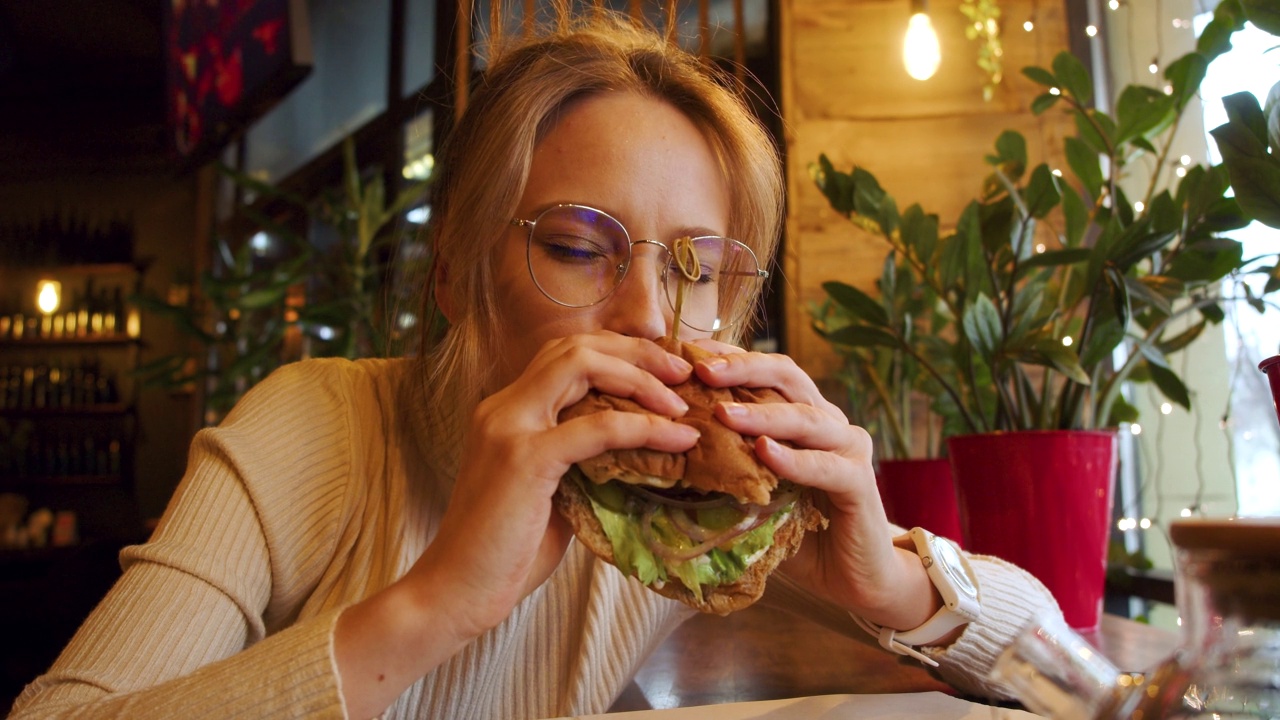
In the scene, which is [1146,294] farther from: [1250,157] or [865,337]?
[865,337]

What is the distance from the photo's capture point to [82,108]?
26.3 ft

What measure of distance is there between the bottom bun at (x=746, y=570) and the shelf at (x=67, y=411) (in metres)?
7.91

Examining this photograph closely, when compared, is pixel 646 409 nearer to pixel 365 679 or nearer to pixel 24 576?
pixel 365 679

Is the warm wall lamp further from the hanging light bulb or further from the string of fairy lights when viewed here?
the string of fairy lights

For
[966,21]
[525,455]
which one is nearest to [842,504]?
[525,455]

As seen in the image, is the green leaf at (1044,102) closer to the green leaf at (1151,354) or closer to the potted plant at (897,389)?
the potted plant at (897,389)

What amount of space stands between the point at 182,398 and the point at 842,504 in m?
7.97

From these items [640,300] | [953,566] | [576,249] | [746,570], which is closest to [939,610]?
[953,566]

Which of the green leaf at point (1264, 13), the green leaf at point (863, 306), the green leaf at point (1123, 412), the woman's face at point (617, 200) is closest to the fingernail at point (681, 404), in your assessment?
the woman's face at point (617, 200)

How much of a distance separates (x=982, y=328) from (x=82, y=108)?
9030 mm

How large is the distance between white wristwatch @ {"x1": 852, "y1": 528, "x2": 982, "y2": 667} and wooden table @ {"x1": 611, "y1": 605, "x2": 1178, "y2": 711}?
118mm

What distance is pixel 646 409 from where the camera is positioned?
34.7 inches

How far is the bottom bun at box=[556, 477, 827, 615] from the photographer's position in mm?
923

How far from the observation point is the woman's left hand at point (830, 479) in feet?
2.94
